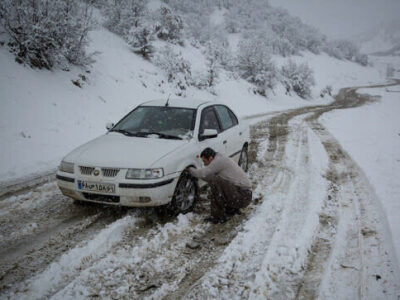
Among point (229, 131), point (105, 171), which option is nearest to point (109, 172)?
point (105, 171)

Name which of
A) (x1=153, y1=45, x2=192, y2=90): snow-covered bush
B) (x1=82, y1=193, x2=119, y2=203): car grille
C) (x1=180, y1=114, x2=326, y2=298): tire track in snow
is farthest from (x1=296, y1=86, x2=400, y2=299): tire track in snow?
(x1=153, y1=45, x2=192, y2=90): snow-covered bush

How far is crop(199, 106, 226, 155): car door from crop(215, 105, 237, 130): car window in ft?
0.64

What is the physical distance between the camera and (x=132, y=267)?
3.01 m

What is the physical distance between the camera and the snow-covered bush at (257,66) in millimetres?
25391

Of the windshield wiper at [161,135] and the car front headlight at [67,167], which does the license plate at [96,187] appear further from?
the windshield wiper at [161,135]

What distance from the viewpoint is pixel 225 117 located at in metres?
5.77

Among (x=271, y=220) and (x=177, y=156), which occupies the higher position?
(x=177, y=156)

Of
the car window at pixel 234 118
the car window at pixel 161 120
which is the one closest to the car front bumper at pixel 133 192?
the car window at pixel 161 120

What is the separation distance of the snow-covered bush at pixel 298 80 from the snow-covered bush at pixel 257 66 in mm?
3676

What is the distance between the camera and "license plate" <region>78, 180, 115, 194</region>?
3697 millimetres

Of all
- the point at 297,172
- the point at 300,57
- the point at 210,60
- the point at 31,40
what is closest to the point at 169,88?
the point at 210,60

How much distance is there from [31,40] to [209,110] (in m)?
7.78

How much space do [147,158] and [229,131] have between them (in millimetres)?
2223

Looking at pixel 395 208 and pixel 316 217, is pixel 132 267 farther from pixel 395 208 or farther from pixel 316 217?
pixel 395 208
